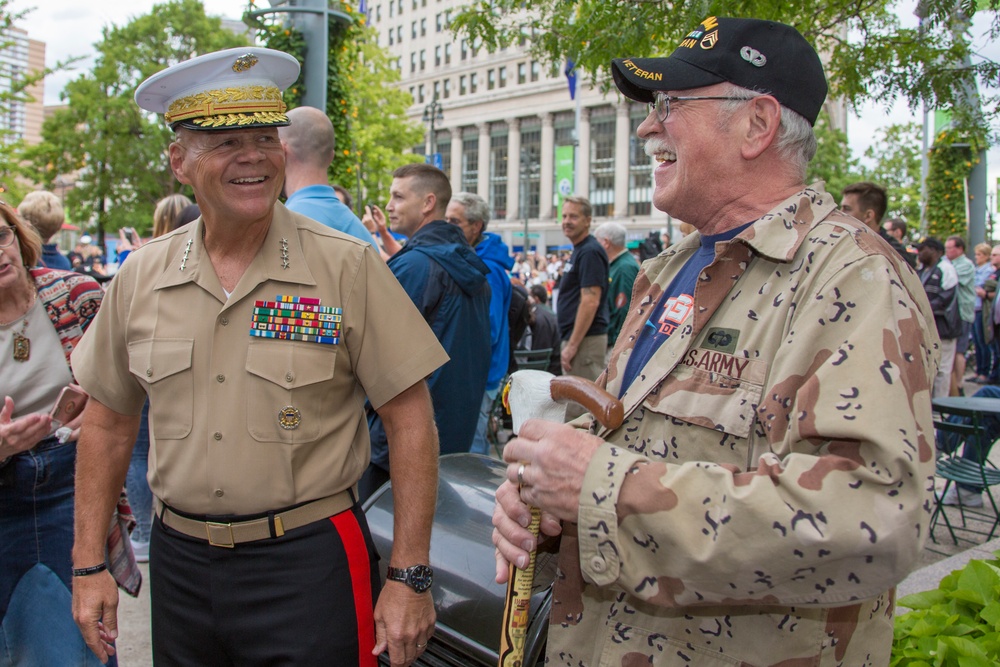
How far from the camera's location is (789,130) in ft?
5.36

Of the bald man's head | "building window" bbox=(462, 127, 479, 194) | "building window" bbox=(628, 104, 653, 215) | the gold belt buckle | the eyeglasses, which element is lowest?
the gold belt buckle

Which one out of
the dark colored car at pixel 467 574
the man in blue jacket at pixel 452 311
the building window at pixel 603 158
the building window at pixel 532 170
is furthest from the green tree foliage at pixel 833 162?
the building window at pixel 532 170

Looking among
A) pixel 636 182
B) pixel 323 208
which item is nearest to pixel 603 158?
pixel 636 182

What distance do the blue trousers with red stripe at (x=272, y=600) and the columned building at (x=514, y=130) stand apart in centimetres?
6317

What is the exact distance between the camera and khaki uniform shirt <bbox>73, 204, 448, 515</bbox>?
79.9 inches

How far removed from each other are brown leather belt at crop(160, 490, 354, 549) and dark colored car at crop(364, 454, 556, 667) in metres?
0.47

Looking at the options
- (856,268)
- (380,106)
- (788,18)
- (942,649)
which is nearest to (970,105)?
(788,18)

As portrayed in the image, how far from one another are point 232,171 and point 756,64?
4.76ft

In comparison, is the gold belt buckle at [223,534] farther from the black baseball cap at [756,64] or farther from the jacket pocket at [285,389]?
the black baseball cap at [756,64]

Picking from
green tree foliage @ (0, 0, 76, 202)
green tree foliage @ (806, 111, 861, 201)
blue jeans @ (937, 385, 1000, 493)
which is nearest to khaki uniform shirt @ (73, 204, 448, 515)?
blue jeans @ (937, 385, 1000, 493)

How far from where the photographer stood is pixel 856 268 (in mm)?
1347

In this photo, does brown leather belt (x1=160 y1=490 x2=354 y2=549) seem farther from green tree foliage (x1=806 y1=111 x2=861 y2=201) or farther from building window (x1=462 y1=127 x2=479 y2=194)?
building window (x1=462 y1=127 x2=479 y2=194)

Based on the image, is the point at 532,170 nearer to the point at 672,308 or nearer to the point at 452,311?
the point at 452,311

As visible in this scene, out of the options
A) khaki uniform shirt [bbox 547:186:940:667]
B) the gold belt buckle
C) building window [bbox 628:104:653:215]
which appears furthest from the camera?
building window [bbox 628:104:653:215]
